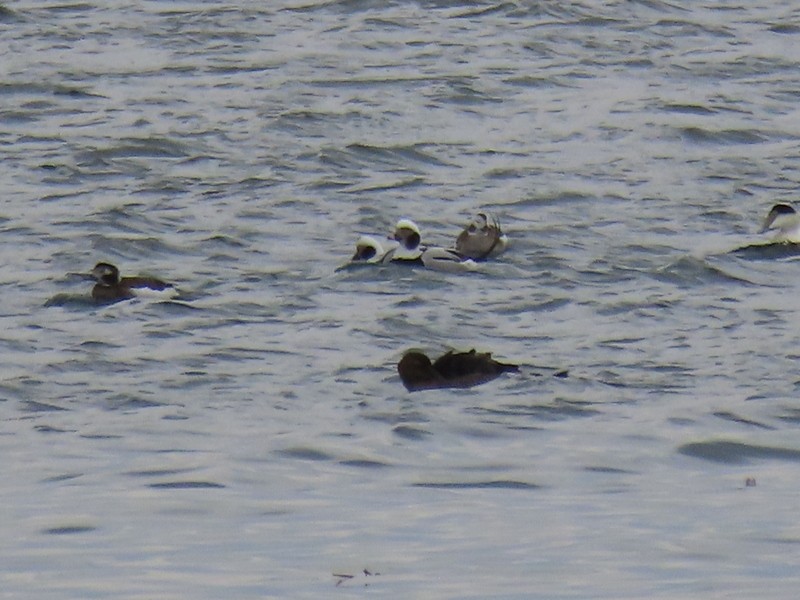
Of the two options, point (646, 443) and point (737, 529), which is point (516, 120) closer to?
point (646, 443)

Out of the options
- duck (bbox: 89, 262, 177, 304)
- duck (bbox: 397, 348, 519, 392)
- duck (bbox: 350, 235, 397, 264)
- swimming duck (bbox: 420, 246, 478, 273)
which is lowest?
swimming duck (bbox: 420, 246, 478, 273)

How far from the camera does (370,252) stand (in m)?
15.5

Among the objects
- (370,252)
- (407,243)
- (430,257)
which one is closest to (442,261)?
(430,257)

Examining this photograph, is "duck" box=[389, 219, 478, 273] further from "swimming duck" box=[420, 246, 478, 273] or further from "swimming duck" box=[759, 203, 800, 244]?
"swimming duck" box=[759, 203, 800, 244]

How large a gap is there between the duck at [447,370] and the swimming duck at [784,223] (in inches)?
166

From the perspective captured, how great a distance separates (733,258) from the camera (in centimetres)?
1577

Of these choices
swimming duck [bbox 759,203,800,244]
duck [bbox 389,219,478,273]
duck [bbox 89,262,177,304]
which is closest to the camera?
duck [bbox 89,262,177,304]

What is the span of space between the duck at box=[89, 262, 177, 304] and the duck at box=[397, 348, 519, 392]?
9.30 feet

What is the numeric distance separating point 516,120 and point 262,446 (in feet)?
34.7

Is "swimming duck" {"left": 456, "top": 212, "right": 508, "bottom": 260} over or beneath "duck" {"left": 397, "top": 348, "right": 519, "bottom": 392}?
beneath

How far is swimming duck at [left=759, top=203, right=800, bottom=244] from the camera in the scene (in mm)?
15836

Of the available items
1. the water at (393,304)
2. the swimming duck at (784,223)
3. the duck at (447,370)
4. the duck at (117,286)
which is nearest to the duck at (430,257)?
the water at (393,304)

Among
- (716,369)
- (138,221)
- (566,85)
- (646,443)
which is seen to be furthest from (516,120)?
(646,443)

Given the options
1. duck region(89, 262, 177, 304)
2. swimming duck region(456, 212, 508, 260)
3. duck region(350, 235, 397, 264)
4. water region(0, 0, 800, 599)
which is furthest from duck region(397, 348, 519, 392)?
duck region(350, 235, 397, 264)
